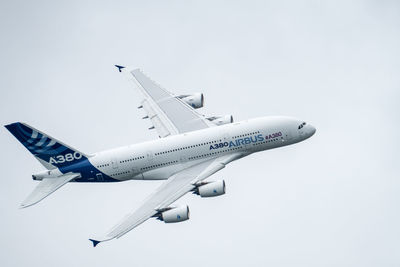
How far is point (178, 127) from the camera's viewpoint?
5330 inches

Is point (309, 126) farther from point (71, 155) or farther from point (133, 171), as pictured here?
point (71, 155)

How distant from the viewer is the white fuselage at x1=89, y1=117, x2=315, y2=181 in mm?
128750

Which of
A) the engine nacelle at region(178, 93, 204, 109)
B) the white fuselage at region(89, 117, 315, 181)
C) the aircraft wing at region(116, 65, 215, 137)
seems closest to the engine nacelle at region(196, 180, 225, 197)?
the white fuselage at region(89, 117, 315, 181)

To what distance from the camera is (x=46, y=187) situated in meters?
128

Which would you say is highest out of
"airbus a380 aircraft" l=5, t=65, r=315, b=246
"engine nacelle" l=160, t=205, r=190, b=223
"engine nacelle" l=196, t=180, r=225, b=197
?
"airbus a380 aircraft" l=5, t=65, r=315, b=246

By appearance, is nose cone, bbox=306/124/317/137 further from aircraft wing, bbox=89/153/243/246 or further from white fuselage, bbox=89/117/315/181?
aircraft wing, bbox=89/153/243/246

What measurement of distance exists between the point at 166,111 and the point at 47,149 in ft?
64.6

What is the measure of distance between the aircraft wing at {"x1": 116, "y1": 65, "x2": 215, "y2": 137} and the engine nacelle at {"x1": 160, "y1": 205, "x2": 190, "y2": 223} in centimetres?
1902

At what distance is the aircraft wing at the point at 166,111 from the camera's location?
13525 centimetres

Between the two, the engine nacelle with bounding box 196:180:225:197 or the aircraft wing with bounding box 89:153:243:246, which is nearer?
the aircraft wing with bounding box 89:153:243:246

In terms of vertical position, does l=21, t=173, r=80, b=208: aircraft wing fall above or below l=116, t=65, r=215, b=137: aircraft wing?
below

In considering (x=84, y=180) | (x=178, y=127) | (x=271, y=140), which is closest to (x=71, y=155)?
(x=84, y=180)

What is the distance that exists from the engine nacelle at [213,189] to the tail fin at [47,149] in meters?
19.4

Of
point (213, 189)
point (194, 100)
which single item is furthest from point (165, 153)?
point (194, 100)
